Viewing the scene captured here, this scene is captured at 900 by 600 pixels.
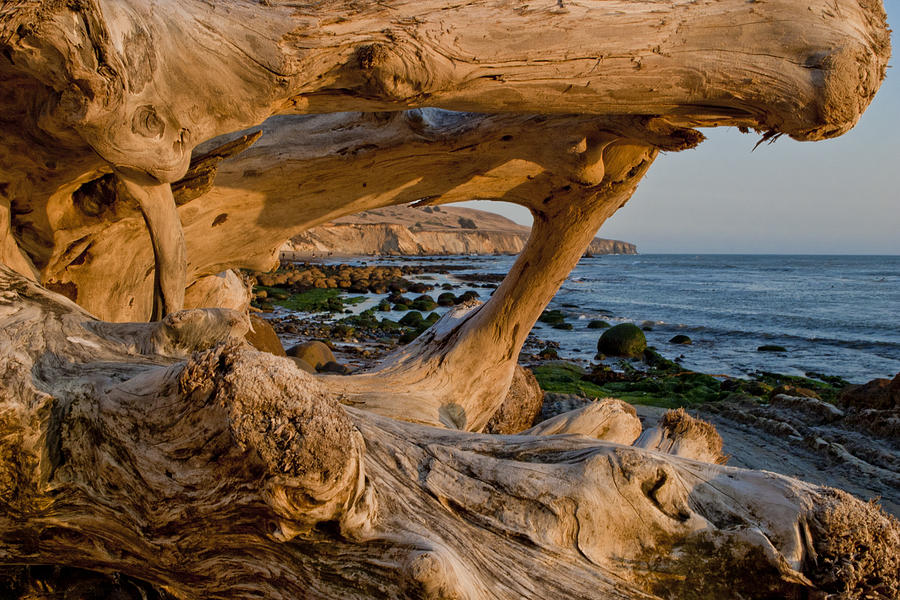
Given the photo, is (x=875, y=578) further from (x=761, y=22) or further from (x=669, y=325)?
(x=669, y=325)

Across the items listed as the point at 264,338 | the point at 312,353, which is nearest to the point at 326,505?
the point at 264,338

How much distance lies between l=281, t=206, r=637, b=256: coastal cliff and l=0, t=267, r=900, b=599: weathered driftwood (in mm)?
45946

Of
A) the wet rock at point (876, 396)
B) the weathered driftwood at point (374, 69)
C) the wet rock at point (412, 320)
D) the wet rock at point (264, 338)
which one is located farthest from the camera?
the wet rock at point (412, 320)

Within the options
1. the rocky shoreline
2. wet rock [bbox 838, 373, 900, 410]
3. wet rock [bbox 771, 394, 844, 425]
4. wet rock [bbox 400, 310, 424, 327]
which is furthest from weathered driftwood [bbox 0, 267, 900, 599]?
wet rock [bbox 400, 310, 424, 327]

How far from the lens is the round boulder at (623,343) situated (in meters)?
14.0

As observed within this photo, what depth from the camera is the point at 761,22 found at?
Answer: 291cm

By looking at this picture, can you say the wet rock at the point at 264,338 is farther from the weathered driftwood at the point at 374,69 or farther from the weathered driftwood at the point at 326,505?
the weathered driftwood at the point at 326,505

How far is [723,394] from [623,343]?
433cm

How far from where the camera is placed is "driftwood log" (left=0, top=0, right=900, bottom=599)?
1902mm

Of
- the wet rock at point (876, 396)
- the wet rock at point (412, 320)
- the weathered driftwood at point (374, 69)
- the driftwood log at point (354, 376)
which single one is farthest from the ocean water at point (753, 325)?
the weathered driftwood at point (374, 69)

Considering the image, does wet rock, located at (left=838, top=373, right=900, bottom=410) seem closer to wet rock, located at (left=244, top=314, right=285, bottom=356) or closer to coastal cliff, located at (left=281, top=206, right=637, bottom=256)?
wet rock, located at (left=244, top=314, right=285, bottom=356)

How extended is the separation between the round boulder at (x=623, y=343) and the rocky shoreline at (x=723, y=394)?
0.03 m

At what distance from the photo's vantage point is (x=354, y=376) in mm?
4086

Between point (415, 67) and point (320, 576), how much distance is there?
1.98 metres
